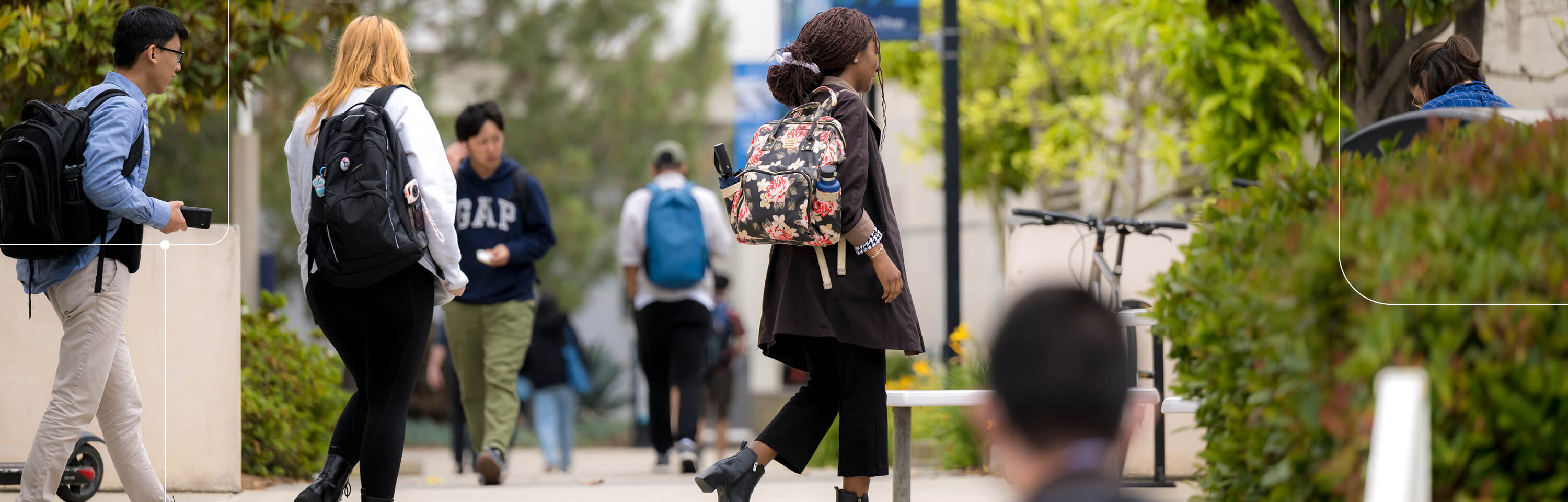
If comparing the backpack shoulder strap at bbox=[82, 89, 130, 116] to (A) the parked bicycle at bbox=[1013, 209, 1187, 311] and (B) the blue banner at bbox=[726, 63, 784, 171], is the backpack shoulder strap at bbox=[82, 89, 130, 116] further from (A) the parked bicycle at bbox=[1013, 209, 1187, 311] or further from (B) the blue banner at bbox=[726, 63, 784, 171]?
(B) the blue banner at bbox=[726, 63, 784, 171]

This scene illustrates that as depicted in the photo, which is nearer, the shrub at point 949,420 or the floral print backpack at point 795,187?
the floral print backpack at point 795,187

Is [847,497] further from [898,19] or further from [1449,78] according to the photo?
[898,19]

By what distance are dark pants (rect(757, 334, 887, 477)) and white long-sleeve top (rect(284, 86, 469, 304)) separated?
1092mm

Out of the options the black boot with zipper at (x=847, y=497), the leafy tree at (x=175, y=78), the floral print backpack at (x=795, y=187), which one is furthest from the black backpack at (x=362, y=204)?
the black boot with zipper at (x=847, y=497)

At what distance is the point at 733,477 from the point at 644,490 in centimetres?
176

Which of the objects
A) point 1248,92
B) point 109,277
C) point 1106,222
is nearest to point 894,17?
point 1248,92

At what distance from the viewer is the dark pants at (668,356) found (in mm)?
6984

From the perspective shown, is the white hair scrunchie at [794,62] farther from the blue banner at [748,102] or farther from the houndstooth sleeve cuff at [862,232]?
the blue banner at [748,102]

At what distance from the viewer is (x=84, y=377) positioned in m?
4.12

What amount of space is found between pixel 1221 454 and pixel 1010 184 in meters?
12.2

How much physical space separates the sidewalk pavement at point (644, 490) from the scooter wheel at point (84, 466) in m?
0.08

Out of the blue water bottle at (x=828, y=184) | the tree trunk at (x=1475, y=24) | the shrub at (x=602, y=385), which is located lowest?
the shrub at (x=602, y=385)

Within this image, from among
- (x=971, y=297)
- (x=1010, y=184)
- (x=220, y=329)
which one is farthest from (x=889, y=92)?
(x=220, y=329)

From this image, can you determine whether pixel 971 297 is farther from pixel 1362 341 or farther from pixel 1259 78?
pixel 1362 341
